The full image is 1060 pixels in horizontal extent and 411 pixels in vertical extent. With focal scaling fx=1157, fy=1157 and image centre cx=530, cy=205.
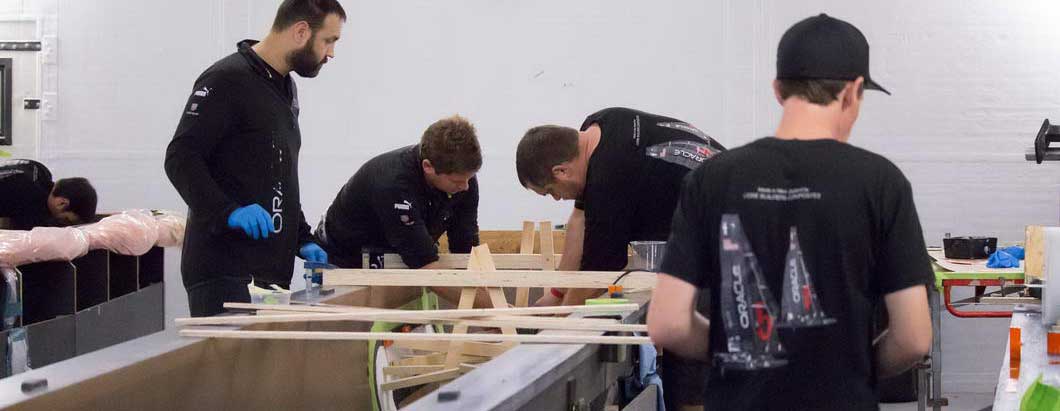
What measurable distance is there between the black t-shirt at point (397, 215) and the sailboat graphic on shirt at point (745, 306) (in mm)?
2049

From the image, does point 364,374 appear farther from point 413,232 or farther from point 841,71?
point 841,71

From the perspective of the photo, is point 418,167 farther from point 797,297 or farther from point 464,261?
point 797,297

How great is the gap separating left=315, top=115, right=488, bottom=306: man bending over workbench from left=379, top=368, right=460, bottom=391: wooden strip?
47cm

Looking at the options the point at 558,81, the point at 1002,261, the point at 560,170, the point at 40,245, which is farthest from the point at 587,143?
the point at 558,81

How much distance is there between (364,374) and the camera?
2867 millimetres

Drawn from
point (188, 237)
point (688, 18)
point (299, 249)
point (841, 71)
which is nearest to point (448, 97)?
→ point (688, 18)

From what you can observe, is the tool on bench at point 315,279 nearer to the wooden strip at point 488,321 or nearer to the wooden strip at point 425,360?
the wooden strip at point 425,360

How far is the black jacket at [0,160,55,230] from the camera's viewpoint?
489cm

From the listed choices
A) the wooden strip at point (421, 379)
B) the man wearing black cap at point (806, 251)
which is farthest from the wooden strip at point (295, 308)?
the man wearing black cap at point (806, 251)

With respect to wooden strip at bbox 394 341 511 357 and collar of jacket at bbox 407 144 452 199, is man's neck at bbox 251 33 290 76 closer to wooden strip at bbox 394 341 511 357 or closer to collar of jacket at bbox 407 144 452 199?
collar of jacket at bbox 407 144 452 199

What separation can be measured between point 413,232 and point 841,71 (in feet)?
6.93

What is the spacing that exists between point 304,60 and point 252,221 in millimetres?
488

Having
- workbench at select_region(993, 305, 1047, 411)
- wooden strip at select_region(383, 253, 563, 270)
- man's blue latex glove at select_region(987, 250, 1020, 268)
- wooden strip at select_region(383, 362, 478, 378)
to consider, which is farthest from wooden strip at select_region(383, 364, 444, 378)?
man's blue latex glove at select_region(987, 250, 1020, 268)

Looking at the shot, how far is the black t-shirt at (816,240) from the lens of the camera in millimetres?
1340
